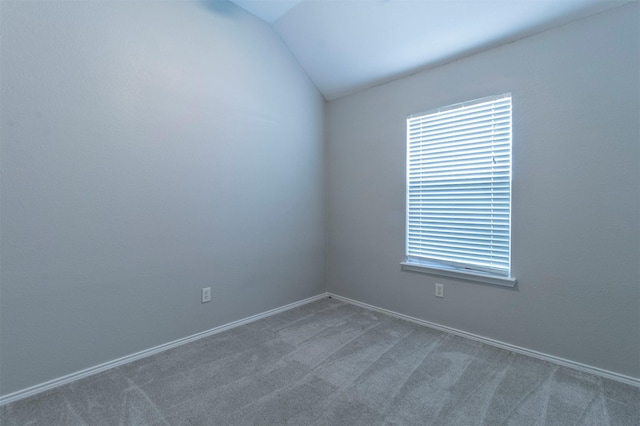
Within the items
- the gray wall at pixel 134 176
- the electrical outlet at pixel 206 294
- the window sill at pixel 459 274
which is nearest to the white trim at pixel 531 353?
the window sill at pixel 459 274

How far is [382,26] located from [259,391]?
2.77 metres

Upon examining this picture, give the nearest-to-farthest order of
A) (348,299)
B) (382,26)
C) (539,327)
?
(539,327), (382,26), (348,299)

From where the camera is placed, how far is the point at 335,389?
1.77m

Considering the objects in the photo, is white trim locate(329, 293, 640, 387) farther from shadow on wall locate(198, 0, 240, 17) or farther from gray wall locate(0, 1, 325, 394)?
shadow on wall locate(198, 0, 240, 17)

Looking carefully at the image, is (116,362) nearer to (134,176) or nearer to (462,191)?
(134,176)

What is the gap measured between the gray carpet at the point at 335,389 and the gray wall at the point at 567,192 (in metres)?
0.25

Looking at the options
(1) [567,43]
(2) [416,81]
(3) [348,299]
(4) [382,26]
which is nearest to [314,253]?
(3) [348,299]

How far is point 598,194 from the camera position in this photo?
1.89 metres

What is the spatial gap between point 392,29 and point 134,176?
2.25 metres

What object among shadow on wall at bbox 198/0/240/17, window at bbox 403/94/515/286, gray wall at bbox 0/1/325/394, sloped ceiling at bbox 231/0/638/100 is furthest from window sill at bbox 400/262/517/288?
shadow on wall at bbox 198/0/240/17

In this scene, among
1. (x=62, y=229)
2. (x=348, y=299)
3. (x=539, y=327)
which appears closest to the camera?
(x=62, y=229)

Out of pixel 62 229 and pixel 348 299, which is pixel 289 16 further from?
pixel 348 299

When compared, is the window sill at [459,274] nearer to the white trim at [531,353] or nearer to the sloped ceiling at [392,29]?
the white trim at [531,353]

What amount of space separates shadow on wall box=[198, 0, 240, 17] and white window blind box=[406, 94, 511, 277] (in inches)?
70.6
